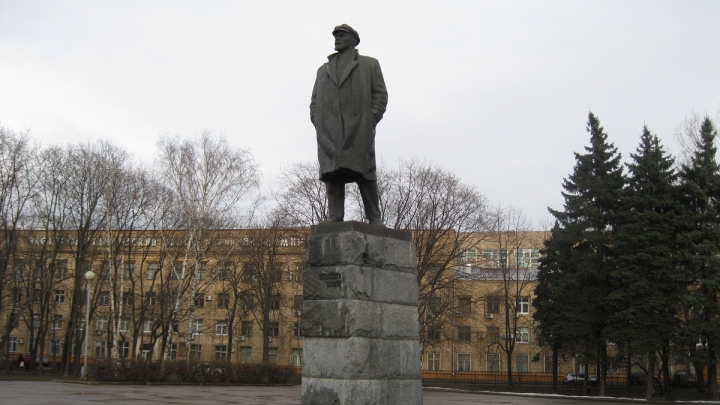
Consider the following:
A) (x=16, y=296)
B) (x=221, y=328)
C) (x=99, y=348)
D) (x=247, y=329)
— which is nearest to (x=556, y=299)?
(x=16, y=296)

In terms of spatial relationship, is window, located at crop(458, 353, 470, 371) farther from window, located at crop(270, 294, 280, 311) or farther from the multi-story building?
window, located at crop(270, 294, 280, 311)

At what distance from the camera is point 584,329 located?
97.8 ft

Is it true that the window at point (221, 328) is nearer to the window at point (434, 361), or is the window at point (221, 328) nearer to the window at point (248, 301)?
the window at point (248, 301)

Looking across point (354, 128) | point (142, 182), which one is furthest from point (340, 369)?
point (142, 182)

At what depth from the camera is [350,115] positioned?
8680 mm

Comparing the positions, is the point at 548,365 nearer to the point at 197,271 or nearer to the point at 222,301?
the point at 222,301

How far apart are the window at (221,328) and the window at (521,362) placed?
76.1 ft

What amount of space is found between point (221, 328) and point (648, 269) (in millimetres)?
35885

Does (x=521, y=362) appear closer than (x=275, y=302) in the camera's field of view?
No

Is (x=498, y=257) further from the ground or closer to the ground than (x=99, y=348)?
further from the ground

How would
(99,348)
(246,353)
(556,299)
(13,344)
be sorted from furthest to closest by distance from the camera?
(13,344), (99,348), (246,353), (556,299)

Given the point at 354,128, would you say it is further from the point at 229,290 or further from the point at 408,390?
the point at 229,290

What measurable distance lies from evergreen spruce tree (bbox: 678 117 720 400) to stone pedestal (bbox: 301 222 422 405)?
72.3 feet

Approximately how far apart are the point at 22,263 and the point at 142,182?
24.4 ft
